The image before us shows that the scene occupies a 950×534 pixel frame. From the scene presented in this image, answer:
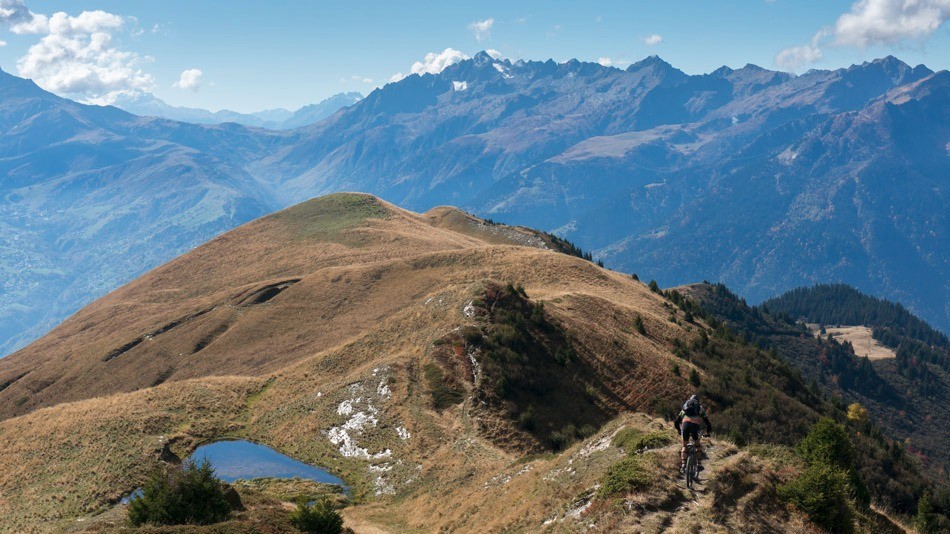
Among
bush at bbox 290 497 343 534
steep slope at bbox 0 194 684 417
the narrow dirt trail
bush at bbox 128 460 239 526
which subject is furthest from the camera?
steep slope at bbox 0 194 684 417

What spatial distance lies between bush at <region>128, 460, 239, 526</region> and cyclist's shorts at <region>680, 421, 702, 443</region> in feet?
63.7

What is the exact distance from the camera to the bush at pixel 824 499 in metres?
21.0

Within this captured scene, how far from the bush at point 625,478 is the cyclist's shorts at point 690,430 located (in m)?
2.14

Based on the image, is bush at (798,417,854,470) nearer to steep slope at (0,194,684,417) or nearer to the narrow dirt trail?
the narrow dirt trail

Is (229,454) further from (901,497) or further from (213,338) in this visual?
(901,497)

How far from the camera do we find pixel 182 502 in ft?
85.0

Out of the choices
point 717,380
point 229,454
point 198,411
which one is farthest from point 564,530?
point 717,380

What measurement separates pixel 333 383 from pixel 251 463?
12347 millimetres

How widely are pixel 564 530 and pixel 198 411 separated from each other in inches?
1597

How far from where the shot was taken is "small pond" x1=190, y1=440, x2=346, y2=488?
137ft

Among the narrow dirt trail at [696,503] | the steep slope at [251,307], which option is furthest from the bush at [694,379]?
the narrow dirt trail at [696,503]

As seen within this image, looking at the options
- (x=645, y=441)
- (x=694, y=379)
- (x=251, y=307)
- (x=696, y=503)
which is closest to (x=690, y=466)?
(x=696, y=503)

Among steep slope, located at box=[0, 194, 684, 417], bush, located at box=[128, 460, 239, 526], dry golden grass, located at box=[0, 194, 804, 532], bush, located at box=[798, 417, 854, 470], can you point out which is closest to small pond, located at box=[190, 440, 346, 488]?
dry golden grass, located at box=[0, 194, 804, 532]

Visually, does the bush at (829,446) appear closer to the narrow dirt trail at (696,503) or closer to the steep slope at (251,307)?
the narrow dirt trail at (696,503)
